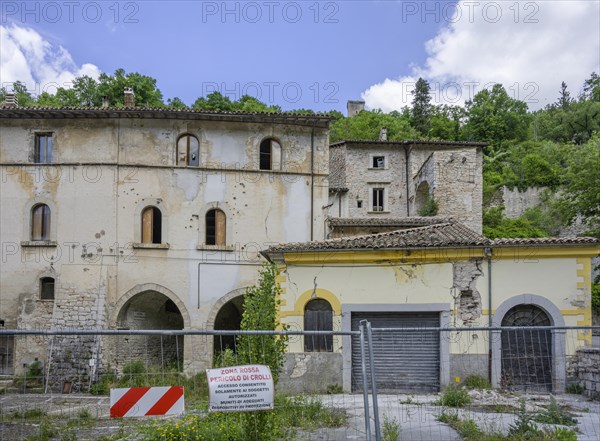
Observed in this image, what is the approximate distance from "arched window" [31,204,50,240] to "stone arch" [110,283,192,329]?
146 inches

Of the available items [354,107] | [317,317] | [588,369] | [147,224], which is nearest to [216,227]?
[147,224]

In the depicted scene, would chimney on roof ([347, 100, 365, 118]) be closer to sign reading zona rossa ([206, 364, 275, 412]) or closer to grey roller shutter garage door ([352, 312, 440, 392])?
grey roller shutter garage door ([352, 312, 440, 392])

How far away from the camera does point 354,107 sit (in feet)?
163

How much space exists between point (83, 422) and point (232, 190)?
1226 centimetres

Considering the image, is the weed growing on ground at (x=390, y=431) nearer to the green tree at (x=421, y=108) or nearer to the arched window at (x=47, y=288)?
the arched window at (x=47, y=288)

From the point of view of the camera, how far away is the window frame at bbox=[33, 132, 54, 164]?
18.6 metres

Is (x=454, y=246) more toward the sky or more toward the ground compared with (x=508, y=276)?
more toward the sky

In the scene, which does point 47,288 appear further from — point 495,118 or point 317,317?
point 495,118

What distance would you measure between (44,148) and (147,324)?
25.9 feet

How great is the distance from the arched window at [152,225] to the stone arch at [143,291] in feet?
5.70

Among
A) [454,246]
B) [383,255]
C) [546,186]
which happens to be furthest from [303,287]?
[546,186]

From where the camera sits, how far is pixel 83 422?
7383 millimetres

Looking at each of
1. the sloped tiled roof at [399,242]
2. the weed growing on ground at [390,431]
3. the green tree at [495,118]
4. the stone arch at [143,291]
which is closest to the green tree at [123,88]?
the stone arch at [143,291]

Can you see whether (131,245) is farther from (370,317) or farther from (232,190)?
(370,317)
